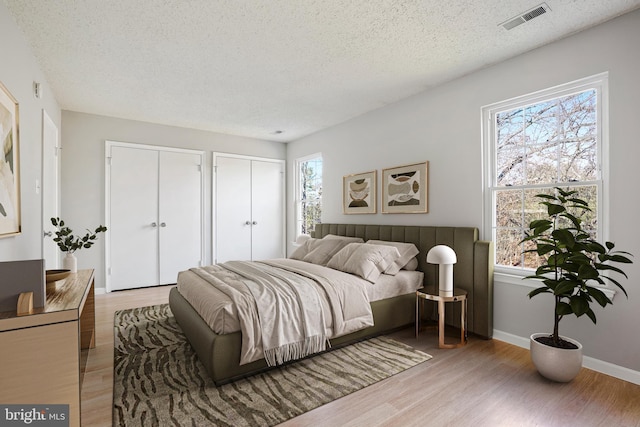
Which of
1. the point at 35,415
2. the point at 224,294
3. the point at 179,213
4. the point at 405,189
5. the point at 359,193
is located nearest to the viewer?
the point at 35,415

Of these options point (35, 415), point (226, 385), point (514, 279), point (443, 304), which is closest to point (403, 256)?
point (443, 304)

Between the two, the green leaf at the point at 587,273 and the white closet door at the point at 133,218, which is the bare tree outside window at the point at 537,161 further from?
the white closet door at the point at 133,218

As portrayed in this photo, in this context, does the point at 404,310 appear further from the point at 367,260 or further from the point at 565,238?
the point at 565,238

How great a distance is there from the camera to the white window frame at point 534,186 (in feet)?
8.04

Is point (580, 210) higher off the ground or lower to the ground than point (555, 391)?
higher

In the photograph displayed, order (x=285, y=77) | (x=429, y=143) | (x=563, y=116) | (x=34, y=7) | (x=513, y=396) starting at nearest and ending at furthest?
(x=513, y=396) → (x=34, y=7) → (x=563, y=116) → (x=285, y=77) → (x=429, y=143)

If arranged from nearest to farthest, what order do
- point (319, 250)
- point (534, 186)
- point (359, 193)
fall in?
point (534, 186)
point (319, 250)
point (359, 193)

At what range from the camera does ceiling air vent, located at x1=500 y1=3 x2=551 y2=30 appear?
2250 millimetres

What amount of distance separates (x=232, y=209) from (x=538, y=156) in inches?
184

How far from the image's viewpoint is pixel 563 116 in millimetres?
2725

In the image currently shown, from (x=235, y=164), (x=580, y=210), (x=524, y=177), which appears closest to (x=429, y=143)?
(x=524, y=177)

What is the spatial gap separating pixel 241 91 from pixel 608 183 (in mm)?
3626

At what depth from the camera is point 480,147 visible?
10.5 ft

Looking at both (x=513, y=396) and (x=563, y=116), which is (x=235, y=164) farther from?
(x=513, y=396)
